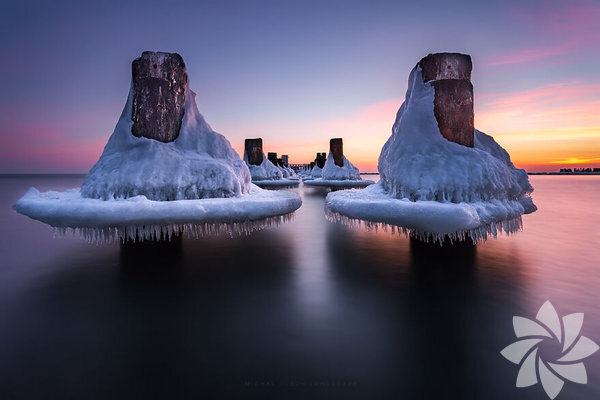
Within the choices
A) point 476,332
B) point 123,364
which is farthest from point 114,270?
point 476,332

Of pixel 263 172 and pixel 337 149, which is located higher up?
pixel 337 149

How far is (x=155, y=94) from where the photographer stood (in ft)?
14.3

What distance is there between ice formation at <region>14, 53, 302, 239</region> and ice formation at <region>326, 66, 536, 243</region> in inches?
55.9

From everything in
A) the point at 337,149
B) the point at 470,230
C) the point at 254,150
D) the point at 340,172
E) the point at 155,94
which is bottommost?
the point at 470,230

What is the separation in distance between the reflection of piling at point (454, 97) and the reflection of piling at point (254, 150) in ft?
50.4

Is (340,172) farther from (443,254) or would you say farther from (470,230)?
(470,230)

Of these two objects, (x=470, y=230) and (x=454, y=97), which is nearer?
(x=470, y=230)

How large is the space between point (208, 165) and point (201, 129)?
37.7 inches

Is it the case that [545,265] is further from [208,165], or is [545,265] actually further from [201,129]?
[201,129]

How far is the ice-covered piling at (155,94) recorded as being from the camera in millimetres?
4332

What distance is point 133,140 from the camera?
169 inches

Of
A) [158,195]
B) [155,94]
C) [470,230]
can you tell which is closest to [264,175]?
[155,94]

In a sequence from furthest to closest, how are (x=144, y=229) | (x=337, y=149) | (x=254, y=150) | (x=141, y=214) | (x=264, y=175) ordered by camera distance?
1. (x=337, y=149)
2. (x=254, y=150)
3. (x=264, y=175)
4. (x=144, y=229)
5. (x=141, y=214)

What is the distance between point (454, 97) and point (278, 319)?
12.8 ft
